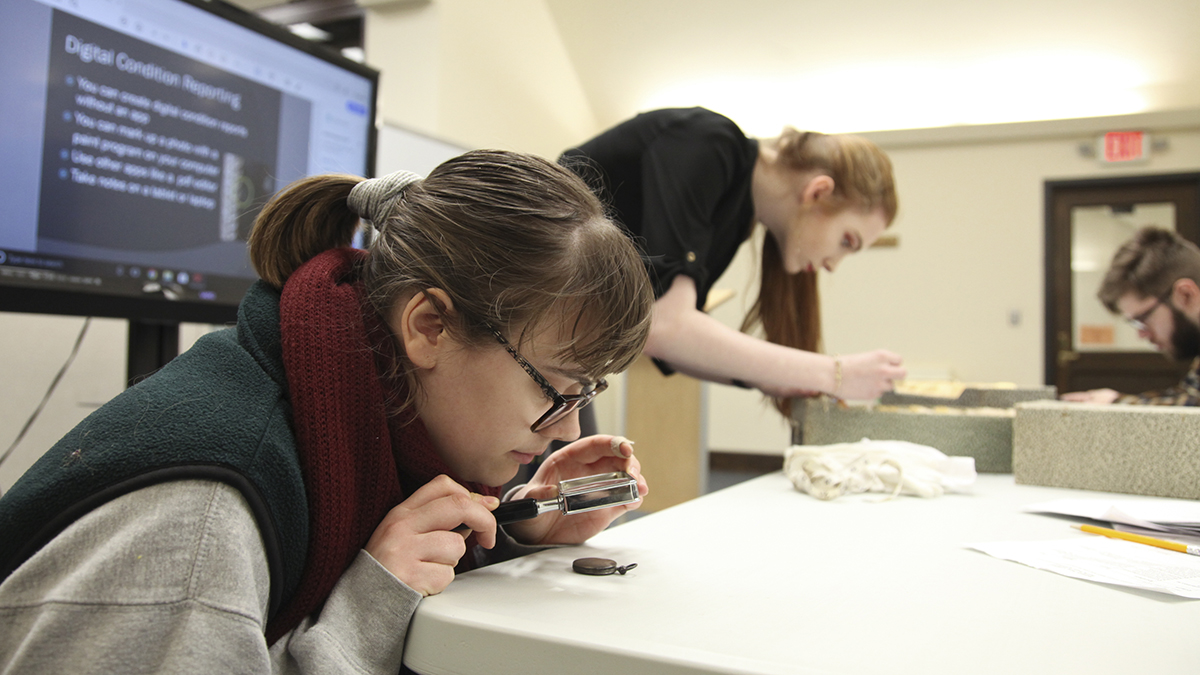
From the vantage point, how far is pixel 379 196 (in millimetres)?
708

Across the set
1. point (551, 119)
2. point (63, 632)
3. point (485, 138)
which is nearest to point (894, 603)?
point (63, 632)

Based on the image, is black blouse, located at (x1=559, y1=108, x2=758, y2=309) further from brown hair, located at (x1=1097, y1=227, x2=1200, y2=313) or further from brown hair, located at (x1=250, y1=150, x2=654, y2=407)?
brown hair, located at (x1=1097, y1=227, x2=1200, y2=313)

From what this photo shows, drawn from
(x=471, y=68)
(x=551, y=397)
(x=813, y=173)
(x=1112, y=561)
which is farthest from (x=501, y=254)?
(x=471, y=68)

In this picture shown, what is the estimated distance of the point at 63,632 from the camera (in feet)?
1.52

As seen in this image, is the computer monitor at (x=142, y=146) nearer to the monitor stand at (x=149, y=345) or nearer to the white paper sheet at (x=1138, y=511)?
the monitor stand at (x=149, y=345)

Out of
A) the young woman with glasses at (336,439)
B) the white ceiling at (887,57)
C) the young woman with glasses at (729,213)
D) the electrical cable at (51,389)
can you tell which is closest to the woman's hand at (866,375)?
the young woman with glasses at (729,213)

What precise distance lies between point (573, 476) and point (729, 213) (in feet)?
2.28

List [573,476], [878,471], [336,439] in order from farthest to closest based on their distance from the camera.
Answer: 1. [878,471]
2. [573,476]
3. [336,439]

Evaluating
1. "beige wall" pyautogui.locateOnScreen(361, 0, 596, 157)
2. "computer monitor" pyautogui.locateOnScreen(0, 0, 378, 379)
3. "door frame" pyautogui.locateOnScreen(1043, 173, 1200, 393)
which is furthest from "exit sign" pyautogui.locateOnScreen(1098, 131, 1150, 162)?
"computer monitor" pyautogui.locateOnScreen(0, 0, 378, 379)

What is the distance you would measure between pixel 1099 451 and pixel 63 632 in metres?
1.29

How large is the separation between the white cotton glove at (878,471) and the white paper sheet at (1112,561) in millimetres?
293

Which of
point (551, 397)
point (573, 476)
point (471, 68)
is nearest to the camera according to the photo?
point (551, 397)

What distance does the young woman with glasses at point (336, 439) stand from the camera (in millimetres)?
476

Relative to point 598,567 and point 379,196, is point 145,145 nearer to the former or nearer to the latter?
point 379,196
